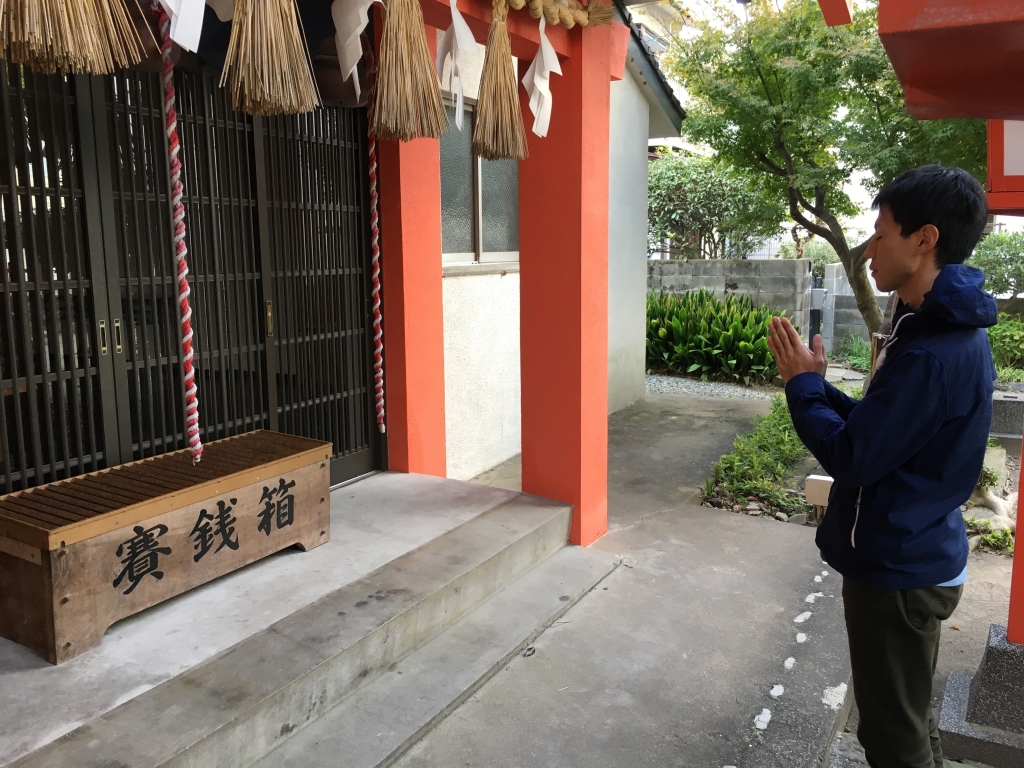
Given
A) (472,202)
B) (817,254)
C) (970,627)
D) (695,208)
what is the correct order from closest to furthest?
1. (970,627)
2. (472,202)
3. (695,208)
4. (817,254)

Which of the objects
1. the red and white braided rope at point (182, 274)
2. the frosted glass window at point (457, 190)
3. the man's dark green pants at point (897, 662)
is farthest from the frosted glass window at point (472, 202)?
the man's dark green pants at point (897, 662)

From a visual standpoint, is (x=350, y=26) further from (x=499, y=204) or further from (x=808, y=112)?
(x=808, y=112)

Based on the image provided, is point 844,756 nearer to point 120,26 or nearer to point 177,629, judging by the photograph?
point 177,629

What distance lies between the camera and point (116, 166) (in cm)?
334

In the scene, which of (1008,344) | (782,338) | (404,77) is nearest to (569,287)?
(404,77)

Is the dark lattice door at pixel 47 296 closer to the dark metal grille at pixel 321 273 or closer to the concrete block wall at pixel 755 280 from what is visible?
the dark metal grille at pixel 321 273

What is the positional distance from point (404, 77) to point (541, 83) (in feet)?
3.85

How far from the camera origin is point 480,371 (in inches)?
231

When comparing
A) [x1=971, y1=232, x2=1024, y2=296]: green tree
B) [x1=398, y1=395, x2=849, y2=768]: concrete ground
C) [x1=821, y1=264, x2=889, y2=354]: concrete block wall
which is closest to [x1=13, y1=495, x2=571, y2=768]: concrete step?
[x1=398, y1=395, x2=849, y2=768]: concrete ground

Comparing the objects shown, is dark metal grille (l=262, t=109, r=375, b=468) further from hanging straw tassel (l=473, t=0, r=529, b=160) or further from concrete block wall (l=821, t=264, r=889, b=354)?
concrete block wall (l=821, t=264, r=889, b=354)

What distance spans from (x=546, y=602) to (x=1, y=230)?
279 cm

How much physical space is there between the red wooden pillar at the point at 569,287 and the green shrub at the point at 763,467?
158 cm

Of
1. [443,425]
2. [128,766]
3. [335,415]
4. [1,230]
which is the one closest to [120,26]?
[1,230]

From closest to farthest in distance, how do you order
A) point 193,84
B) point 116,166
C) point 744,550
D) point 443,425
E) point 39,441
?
point 39,441
point 116,166
point 193,84
point 744,550
point 443,425
